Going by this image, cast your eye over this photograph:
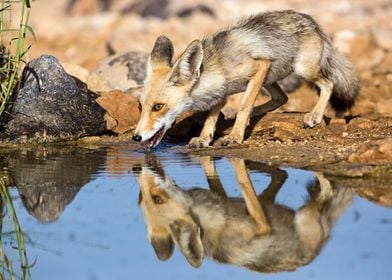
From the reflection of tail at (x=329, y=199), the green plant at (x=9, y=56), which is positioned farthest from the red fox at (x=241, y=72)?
the reflection of tail at (x=329, y=199)

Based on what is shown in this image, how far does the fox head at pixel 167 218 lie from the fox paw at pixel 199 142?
4.70ft

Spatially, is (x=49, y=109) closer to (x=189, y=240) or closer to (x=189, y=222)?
(x=189, y=222)

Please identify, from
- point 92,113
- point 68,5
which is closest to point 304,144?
point 92,113

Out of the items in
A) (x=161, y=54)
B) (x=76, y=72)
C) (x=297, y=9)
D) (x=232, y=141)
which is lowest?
(x=232, y=141)

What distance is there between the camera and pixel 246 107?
8.35m

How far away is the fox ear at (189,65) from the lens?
7.65 meters

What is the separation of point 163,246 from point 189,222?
0.55m

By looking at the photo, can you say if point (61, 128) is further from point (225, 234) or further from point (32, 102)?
point (225, 234)

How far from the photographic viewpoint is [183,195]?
6.11 meters

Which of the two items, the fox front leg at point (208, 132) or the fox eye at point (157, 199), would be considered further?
the fox front leg at point (208, 132)

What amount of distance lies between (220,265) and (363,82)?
8996mm

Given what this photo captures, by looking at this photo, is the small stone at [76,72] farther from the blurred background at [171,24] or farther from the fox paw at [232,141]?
the blurred background at [171,24]

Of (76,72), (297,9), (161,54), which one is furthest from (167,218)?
(297,9)

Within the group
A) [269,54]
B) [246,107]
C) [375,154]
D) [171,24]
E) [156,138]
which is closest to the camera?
[375,154]
